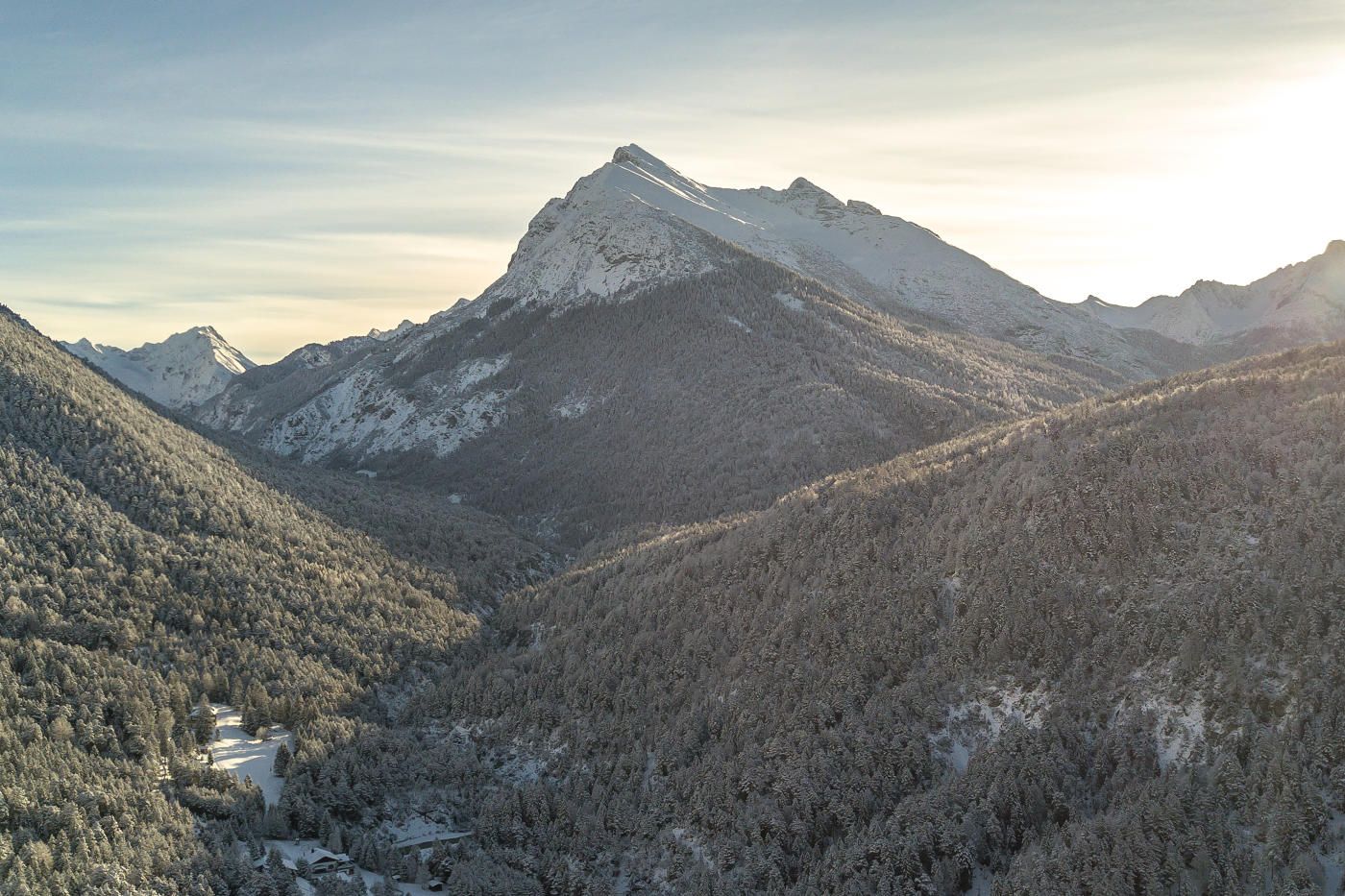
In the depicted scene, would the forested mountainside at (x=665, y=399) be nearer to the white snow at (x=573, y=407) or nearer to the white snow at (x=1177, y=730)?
the white snow at (x=573, y=407)

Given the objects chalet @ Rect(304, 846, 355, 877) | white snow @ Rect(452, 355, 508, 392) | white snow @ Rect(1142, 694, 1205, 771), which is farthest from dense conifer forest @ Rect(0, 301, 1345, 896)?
white snow @ Rect(452, 355, 508, 392)

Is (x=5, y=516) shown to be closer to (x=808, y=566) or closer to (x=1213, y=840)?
(x=808, y=566)

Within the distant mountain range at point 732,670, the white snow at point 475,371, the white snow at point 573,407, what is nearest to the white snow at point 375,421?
the white snow at point 475,371

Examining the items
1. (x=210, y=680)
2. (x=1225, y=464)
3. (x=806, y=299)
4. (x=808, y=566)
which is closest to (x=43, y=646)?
(x=210, y=680)

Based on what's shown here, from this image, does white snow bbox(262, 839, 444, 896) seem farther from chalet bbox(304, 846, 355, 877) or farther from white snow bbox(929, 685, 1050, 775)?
white snow bbox(929, 685, 1050, 775)

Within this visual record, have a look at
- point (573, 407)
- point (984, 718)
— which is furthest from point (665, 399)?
point (984, 718)

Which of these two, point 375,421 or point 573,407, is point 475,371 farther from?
point 573,407

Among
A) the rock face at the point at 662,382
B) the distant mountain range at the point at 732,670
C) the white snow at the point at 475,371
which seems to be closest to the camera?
the distant mountain range at the point at 732,670
